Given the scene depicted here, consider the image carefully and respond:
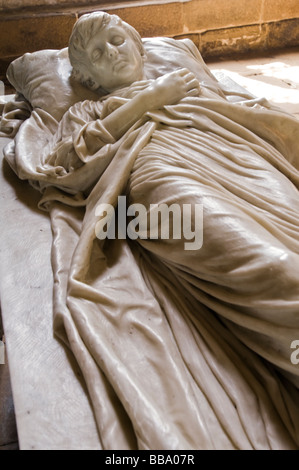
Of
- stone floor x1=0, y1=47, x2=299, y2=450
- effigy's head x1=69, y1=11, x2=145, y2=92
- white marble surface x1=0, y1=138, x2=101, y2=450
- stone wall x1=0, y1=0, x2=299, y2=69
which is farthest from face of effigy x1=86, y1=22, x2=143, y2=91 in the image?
stone wall x1=0, y1=0, x2=299, y2=69

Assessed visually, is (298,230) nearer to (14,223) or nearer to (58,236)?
(58,236)

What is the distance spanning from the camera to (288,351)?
5.56 feet

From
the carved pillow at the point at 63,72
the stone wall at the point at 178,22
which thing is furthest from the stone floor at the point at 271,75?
the carved pillow at the point at 63,72

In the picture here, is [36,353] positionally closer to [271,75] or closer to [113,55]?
[113,55]

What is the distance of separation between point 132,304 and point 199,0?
439 centimetres

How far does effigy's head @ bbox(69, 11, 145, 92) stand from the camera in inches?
111

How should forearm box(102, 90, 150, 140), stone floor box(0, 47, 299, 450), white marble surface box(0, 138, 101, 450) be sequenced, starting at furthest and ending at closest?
stone floor box(0, 47, 299, 450) → forearm box(102, 90, 150, 140) → white marble surface box(0, 138, 101, 450)

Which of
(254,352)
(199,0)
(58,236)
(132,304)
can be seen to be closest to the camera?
(254,352)

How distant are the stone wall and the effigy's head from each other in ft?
7.94

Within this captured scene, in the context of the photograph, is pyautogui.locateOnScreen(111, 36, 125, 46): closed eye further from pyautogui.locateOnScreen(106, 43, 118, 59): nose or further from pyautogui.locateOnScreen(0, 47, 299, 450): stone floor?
pyautogui.locateOnScreen(0, 47, 299, 450): stone floor

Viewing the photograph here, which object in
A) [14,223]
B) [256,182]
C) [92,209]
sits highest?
[256,182]

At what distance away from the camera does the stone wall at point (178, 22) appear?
512 centimetres

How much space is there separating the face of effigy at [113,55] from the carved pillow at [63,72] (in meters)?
0.23

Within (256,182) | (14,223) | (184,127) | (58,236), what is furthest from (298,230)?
(14,223)
